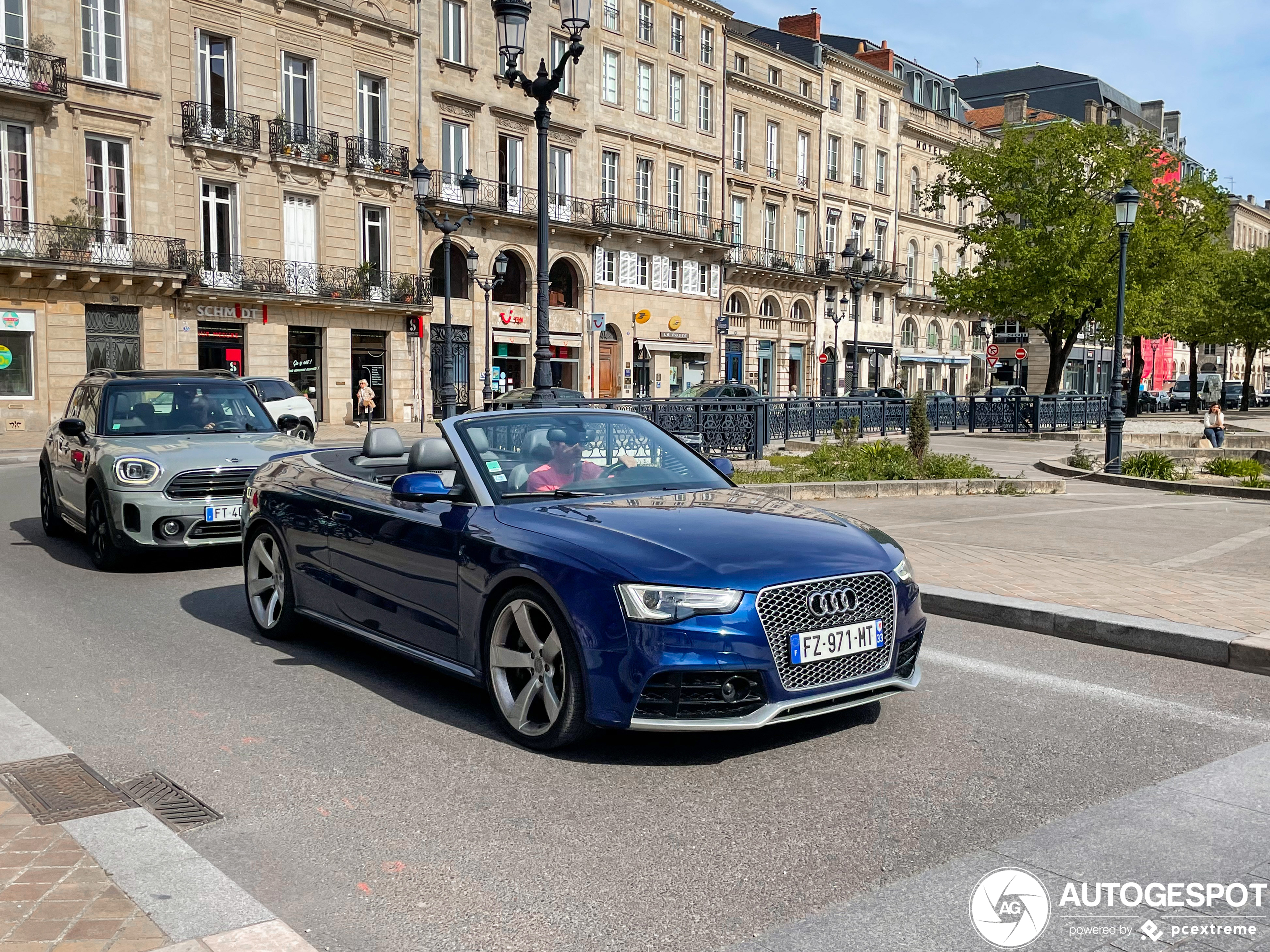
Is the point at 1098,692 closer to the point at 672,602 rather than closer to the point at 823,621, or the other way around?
the point at 823,621

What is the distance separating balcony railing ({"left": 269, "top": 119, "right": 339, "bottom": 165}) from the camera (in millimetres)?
36281

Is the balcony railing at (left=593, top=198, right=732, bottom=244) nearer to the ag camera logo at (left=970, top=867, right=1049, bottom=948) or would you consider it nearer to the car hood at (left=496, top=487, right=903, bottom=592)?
the car hood at (left=496, top=487, right=903, bottom=592)

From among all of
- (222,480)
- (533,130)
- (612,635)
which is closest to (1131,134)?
(533,130)

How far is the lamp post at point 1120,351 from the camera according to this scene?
19.8 metres

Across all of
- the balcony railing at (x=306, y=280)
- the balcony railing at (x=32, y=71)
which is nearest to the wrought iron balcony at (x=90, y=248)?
the balcony railing at (x=306, y=280)

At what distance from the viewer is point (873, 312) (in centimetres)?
6769

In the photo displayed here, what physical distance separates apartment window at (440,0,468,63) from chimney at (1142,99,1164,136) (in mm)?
77091

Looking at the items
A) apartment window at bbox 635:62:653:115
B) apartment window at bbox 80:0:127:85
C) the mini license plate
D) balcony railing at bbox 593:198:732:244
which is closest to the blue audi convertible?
the mini license plate

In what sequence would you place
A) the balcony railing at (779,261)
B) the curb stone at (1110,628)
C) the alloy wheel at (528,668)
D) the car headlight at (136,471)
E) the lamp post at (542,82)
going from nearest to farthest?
the alloy wheel at (528,668) < the curb stone at (1110,628) < the car headlight at (136,471) < the lamp post at (542,82) < the balcony railing at (779,261)

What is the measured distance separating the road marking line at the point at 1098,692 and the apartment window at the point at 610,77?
45.2 metres

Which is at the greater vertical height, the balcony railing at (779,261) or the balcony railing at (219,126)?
the balcony railing at (219,126)

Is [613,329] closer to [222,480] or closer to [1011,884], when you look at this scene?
[222,480]

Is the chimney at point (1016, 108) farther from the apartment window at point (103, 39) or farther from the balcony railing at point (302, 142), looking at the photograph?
the apartment window at point (103, 39)

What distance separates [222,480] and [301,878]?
635 centimetres
